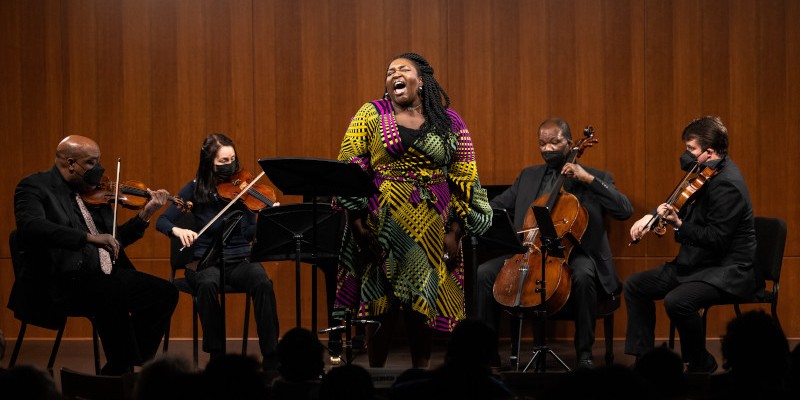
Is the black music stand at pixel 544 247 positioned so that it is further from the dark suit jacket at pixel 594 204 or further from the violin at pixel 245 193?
the violin at pixel 245 193

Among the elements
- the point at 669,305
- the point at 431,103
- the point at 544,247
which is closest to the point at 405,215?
the point at 431,103

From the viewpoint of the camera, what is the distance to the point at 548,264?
536cm

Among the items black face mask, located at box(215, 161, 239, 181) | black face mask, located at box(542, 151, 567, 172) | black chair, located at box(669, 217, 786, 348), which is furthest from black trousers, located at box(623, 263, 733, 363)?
black face mask, located at box(215, 161, 239, 181)

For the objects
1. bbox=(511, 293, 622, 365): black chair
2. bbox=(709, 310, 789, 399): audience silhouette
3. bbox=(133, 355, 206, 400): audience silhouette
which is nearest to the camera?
bbox=(133, 355, 206, 400): audience silhouette

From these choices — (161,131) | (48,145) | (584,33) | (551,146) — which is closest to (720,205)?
(551,146)

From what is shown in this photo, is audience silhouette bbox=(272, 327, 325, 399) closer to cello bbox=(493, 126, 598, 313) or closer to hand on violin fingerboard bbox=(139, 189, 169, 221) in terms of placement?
cello bbox=(493, 126, 598, 313)

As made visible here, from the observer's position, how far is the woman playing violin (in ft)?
17.9

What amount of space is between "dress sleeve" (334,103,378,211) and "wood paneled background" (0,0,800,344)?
2262 millimetres

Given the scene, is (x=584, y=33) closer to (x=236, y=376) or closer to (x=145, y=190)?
(x=145, y=190)

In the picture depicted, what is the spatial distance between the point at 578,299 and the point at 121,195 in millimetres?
2577

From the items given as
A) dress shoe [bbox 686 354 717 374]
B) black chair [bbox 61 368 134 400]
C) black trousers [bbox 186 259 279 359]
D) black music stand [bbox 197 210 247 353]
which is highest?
black music stand [bbox 197 210 247 353]

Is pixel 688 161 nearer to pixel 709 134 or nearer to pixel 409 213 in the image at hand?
pixel 709 134

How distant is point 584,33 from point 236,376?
4.58m

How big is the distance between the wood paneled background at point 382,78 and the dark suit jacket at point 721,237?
4.40 feet
